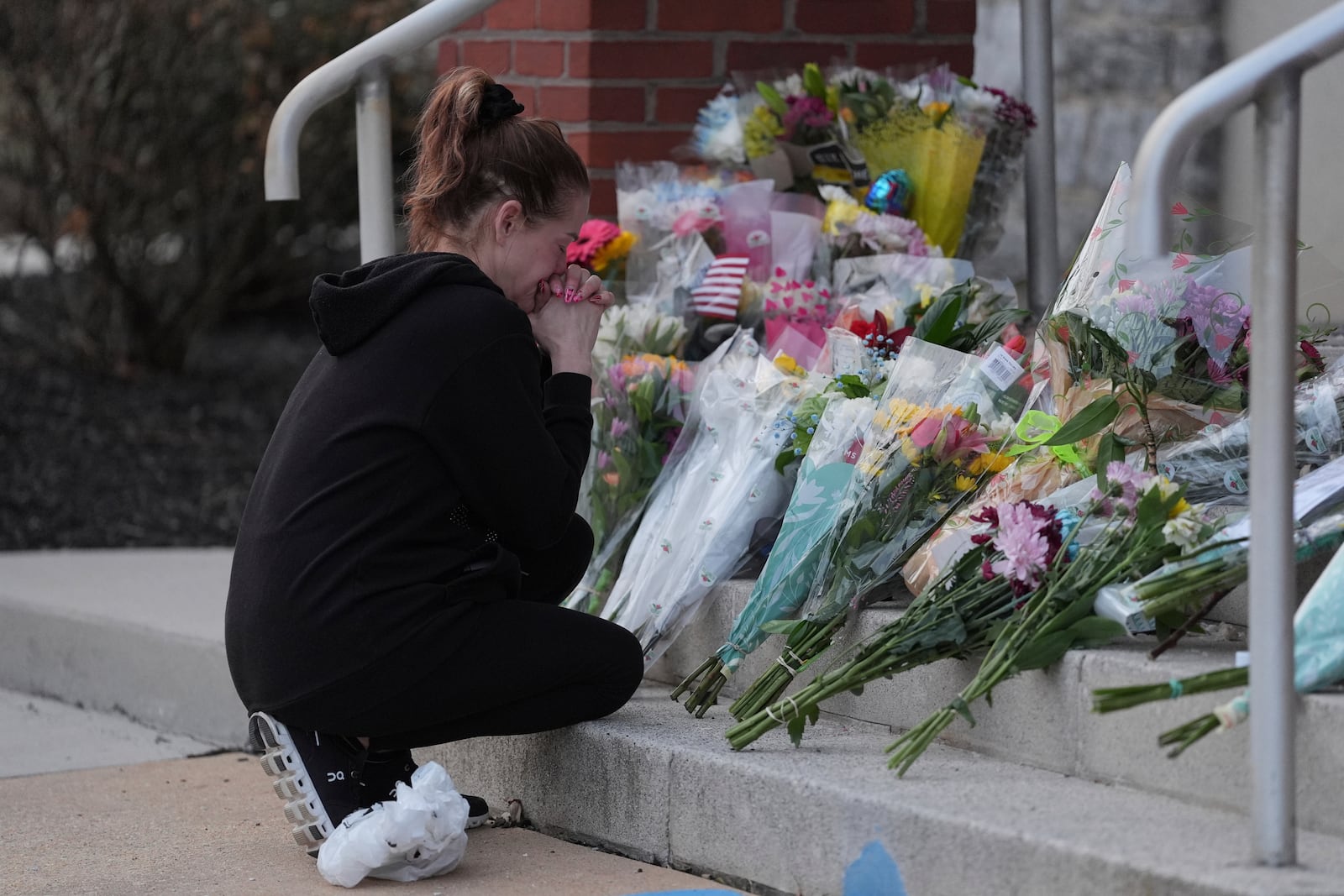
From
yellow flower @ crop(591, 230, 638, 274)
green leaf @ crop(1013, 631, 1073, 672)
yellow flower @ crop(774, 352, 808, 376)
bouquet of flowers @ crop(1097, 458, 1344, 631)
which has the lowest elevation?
green leaf @ crop(1013, 631, 1073, 672)

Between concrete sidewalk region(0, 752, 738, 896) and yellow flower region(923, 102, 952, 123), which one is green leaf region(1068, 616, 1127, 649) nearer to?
concrete sidewalk region(0, 752, 738, 896)

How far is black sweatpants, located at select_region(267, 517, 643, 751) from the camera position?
263cm

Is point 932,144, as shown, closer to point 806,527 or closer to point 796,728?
point 806,527

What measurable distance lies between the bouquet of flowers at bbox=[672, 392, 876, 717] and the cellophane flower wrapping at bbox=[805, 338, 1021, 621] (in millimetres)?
33

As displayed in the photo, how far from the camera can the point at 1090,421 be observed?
2.68 meters

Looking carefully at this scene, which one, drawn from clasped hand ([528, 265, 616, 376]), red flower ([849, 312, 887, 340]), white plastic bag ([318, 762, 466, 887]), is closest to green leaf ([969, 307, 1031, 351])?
red flower ([849, 312, 887, 340])

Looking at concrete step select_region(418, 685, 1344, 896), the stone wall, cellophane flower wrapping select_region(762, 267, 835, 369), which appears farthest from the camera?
the stone wall

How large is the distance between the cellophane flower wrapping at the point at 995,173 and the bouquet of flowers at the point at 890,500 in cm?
138

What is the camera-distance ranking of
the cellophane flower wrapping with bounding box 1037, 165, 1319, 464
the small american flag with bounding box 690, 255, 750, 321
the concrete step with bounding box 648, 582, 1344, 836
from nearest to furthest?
1. the concrete step with bounding box 648, 582, 1344, 836
2. the cellophane flower wrapping with bounding box 1037, 165, 1319, 464
3. the small american flag with bounding box 690, 255, 750, 321

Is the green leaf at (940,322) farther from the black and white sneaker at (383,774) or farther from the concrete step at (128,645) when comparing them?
the concrete step at (128,645)

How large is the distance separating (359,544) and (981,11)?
443 centimetres

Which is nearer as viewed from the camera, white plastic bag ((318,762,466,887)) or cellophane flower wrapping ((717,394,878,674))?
white plastic bag ((318,762,466,887))

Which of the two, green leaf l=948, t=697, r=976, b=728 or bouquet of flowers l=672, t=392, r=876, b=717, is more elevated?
bouquet of flowers l=672, t=392, r=876, b=717

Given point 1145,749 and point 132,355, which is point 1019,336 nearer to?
point 1145,749
